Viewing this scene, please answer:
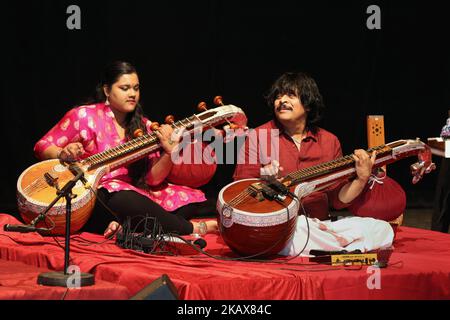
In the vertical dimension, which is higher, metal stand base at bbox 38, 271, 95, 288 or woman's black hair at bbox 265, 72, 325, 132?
woman's black hair at bbox 265, 72, 325, 132

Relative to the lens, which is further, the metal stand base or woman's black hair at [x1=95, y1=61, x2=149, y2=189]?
woman's black hair at [x1=95, y1=61, x2=149, y2=189]

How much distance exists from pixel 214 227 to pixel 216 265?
121 cm

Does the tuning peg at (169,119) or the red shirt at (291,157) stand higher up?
the tuning peg at (169,119)

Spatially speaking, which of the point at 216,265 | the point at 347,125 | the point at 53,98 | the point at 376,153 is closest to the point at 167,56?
the point at 53,98

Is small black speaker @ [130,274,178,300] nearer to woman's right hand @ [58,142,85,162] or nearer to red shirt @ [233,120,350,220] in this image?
red shirt @ [233,120,350,220]

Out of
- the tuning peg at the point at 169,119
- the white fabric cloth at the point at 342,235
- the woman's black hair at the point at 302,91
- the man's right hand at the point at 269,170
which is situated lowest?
the white fabric cloth at the point at 342,235

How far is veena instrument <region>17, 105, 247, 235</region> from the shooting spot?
185 inches

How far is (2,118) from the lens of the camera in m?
6.55

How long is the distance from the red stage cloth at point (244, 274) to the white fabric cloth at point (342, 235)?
194 mm

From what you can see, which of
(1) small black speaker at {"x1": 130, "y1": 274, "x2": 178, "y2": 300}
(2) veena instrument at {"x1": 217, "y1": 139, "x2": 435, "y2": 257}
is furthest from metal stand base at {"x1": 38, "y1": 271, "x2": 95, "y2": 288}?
(2) veena instrument at {"x1": 217, "y1": 139, "x2": 435, "y2": 257}

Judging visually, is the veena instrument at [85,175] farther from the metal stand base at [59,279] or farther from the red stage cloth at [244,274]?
the metal stand base at [59,279]

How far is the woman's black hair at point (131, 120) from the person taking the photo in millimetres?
5137

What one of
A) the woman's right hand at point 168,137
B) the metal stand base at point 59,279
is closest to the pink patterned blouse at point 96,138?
the woman's right hand at point 168,137

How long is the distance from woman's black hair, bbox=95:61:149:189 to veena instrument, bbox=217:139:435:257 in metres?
0.95
